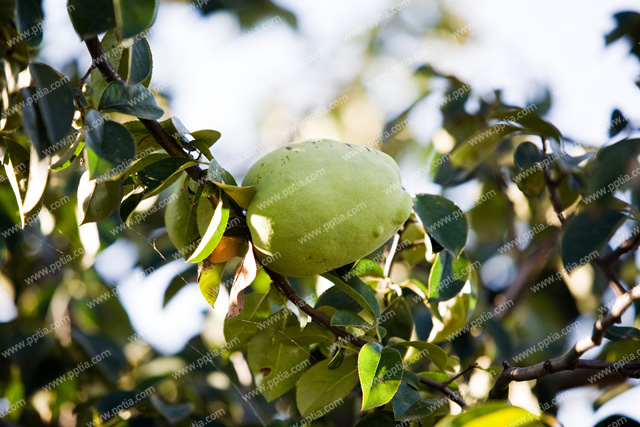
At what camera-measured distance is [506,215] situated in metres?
2.12

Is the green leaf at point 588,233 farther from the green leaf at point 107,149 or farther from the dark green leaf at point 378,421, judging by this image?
the green leaf at point 107,149

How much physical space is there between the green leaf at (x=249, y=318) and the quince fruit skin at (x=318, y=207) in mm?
174

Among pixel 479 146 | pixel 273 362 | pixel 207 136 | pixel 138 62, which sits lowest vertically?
pixel 273 362

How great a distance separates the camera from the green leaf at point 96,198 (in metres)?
0.96

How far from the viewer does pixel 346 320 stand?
100cm

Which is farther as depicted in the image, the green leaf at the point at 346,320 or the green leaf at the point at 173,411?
the green leaf at the point at 173,411

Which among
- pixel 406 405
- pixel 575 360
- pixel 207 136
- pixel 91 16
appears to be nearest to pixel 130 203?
pixel 207 136

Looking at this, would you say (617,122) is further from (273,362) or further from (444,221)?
(273,362)

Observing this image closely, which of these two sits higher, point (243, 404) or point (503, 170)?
point (503, 170)

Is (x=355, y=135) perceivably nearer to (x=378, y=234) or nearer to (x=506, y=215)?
(x=506, y=215)

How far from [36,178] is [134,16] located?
0.84 ft

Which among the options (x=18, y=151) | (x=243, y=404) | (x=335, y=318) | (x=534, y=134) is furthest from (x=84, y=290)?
(x=534, y=134)

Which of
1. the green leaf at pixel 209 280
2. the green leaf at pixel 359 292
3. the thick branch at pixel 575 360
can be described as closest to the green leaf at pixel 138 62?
the green leaf at pixel 209 280

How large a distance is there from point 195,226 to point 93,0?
0.41 m
